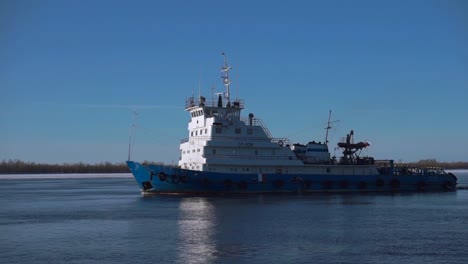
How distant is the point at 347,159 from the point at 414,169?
9.77 metres

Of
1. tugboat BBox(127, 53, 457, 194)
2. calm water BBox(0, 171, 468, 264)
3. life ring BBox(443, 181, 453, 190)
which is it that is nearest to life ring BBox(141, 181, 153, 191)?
tugboat BBox(127, 53, 457, 194)

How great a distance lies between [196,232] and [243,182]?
22.3 metres

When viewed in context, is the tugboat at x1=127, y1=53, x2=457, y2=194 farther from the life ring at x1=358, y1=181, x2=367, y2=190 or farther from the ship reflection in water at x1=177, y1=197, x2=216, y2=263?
the ship reflection in water at x1=177, y1=197, x2=216, y2=263

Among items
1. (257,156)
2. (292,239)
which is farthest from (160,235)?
(257,156)

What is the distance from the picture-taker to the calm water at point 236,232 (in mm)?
20609

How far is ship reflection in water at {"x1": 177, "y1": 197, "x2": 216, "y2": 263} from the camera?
20.5 meters

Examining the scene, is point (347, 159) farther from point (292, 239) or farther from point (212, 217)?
point (292, 239)

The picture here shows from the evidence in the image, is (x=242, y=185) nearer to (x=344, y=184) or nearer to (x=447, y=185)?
(x=344, y=184)

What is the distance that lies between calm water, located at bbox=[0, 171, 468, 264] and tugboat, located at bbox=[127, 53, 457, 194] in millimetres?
6474

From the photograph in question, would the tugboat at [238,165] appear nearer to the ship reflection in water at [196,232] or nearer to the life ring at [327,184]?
the life ring at [327,184]

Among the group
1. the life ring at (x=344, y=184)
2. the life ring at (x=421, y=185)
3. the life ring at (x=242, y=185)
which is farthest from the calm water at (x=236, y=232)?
the life ring at (x=421, y=185)

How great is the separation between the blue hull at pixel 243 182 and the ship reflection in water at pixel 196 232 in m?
6.70

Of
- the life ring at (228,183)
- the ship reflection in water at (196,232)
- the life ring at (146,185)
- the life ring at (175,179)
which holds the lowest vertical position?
the ship reflection in water at (196,232)

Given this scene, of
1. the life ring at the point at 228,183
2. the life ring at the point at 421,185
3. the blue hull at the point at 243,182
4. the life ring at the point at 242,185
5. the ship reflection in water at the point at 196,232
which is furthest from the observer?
the life ring at the point at 421,185
